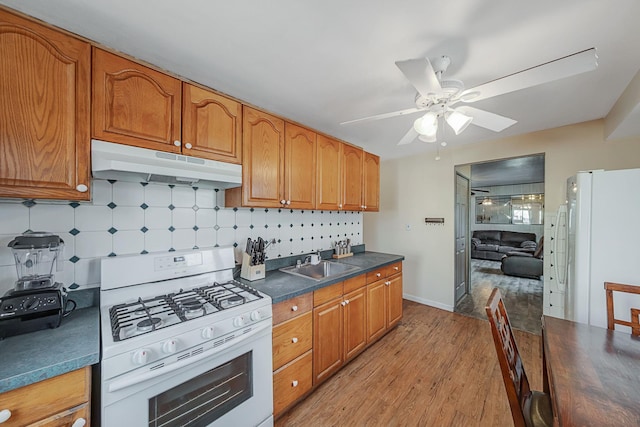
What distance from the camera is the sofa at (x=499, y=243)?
668 centimetres

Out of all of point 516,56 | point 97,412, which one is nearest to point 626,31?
point 516,56

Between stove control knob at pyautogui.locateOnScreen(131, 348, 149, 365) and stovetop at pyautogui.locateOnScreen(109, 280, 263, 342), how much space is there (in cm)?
7

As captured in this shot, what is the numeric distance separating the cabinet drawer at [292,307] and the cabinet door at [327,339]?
0.10 meters

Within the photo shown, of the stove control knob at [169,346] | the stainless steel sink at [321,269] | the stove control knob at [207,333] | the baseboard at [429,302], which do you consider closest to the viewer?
the stove control knob at [169,346]

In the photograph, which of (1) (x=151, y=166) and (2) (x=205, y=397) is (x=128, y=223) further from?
(2) (x=205, y=397)

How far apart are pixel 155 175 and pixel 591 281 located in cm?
296

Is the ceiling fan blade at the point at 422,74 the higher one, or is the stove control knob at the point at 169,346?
the ceiling fan blade at the point at 422,74

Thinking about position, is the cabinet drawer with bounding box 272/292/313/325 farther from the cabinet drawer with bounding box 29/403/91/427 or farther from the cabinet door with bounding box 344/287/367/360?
the cabinet drawer with bounding box 29/403/91/427

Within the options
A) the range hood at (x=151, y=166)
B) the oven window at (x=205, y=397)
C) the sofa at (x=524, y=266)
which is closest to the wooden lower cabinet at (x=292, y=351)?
the oven window at (x=205, y=397)

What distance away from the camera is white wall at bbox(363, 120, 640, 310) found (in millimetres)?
2389

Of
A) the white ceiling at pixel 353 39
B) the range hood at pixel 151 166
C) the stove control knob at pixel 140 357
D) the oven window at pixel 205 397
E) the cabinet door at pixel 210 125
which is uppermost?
the white ceiling at pixel 353 39

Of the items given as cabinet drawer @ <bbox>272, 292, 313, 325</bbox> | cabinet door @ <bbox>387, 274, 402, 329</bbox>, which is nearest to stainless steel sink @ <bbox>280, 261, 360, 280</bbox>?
cabinet drawer @ <bbox>272, 292, 313, 325</bbox>

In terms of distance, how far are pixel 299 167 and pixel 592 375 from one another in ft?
6.71

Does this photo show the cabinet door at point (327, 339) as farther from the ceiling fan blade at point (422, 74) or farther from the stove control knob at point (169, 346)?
the ceiling fan blade at point (422, 74)
